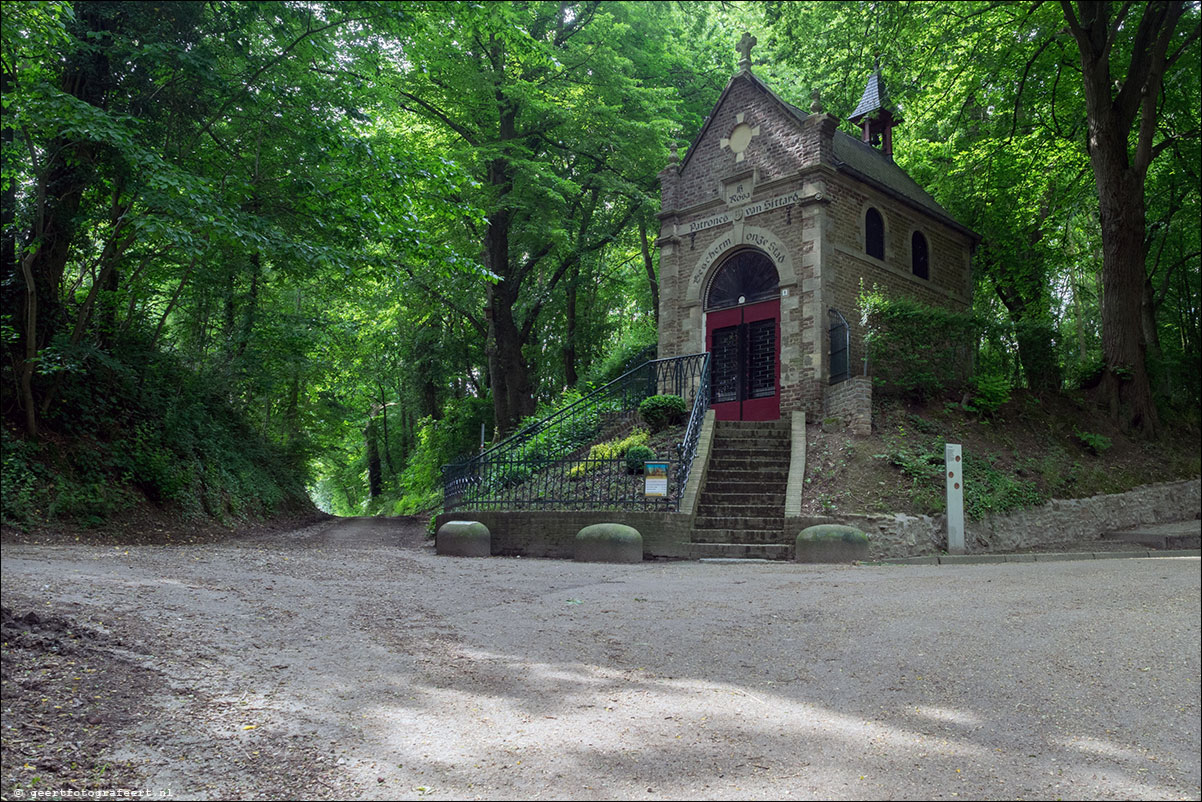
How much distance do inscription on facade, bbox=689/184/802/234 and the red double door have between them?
1.98 metres

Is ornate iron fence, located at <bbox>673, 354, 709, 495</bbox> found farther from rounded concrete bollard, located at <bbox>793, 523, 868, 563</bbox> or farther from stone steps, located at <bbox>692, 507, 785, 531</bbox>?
rounded concrete bollard, located at <bbox>793, 523, 868, 563</bbox>

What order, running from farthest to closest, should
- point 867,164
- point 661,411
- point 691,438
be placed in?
point 867,164
point 661,411
point 691,438

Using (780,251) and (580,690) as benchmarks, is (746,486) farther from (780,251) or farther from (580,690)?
(580,690)

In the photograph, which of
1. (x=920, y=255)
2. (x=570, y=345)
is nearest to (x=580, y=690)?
(x=920, y=255)

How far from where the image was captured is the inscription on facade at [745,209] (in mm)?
16062

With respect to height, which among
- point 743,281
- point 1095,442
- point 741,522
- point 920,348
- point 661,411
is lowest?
point 741,522

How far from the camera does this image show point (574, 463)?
14219 millimetres

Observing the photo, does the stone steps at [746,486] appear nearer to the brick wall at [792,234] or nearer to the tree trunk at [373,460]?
the brick wall at [792,234]

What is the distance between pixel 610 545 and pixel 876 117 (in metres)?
16.7

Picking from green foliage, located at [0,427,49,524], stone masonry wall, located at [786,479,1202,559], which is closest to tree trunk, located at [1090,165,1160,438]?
stone masonry wall, located at [786,479,1202,559]

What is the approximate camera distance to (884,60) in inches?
530

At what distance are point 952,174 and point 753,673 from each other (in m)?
17.2

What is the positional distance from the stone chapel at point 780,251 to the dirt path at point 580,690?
863 cm

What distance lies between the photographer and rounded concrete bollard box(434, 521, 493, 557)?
11703 millimetres
